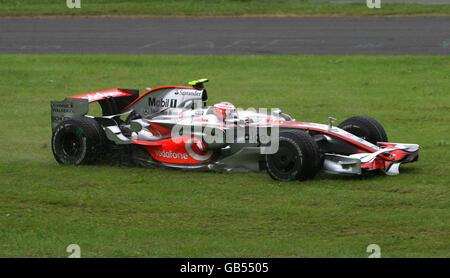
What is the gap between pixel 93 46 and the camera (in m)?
22.5

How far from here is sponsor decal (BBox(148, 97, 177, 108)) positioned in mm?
10664

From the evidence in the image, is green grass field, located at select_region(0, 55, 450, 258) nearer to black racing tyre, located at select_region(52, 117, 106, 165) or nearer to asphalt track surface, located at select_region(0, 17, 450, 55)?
black racing tyre, located at select_region(52, 117, 106, 165)

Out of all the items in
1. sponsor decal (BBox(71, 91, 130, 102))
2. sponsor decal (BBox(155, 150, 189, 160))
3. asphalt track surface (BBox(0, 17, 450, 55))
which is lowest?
sponsor decal (BBox(155, 150, 189, 160))

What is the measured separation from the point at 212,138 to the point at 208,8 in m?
18.0

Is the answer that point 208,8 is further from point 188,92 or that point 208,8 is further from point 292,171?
point 292,171

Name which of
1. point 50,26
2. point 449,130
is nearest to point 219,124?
point 449,130

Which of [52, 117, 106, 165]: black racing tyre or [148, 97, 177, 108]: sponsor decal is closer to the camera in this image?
[52, 117, 106, 165]: black racing tyre

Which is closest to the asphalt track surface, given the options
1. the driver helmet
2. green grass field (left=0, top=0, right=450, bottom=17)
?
green grass field (left=0, top=0, right=450, bottom=17)

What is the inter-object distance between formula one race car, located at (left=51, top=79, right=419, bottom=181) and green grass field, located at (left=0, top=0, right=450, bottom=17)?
51.7 ft

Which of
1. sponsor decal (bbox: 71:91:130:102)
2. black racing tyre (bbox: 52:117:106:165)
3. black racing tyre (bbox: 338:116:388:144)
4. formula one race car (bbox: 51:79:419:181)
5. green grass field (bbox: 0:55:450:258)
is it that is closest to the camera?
green grass field (bbox: 0:55:450:258)

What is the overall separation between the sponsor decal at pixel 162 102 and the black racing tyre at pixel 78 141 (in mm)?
892

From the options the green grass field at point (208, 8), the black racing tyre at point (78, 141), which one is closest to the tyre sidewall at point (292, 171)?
the black racing tyre at point (78, 141)
